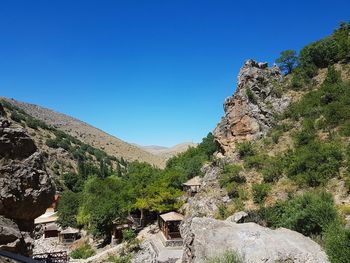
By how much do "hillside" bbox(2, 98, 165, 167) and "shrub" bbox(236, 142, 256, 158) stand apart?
88.0 metres

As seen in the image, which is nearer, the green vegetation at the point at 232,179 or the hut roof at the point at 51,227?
the green vegetation at the point at 232,179

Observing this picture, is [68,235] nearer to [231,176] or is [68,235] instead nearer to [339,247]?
[231,176]

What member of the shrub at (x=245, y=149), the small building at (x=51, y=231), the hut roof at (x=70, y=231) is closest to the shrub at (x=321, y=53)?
the shrub at (x=245, y=149)

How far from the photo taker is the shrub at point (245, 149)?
35.8 metres

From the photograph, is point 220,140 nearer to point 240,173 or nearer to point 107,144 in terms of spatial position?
point 240,173

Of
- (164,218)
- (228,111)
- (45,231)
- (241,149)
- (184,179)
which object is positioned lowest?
(45,231)

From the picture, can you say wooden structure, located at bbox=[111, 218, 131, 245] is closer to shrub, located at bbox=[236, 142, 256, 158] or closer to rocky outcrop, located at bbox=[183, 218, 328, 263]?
shrub, located at bbox=[236, 142, 256, 158]

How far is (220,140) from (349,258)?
3004 cm

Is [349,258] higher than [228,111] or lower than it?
lower

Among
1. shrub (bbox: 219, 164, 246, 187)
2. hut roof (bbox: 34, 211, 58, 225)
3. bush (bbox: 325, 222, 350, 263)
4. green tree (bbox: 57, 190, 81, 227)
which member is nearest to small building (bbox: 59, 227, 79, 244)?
green tree (bbox: 57, 190, 81, 227)

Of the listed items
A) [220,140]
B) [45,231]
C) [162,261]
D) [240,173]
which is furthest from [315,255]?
[45,231]

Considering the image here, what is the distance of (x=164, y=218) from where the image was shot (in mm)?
35125

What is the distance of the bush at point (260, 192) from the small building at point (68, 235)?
29037 mm

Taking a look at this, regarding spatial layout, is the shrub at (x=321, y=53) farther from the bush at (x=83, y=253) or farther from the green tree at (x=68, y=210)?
the green tree at (x=68, y=210)
